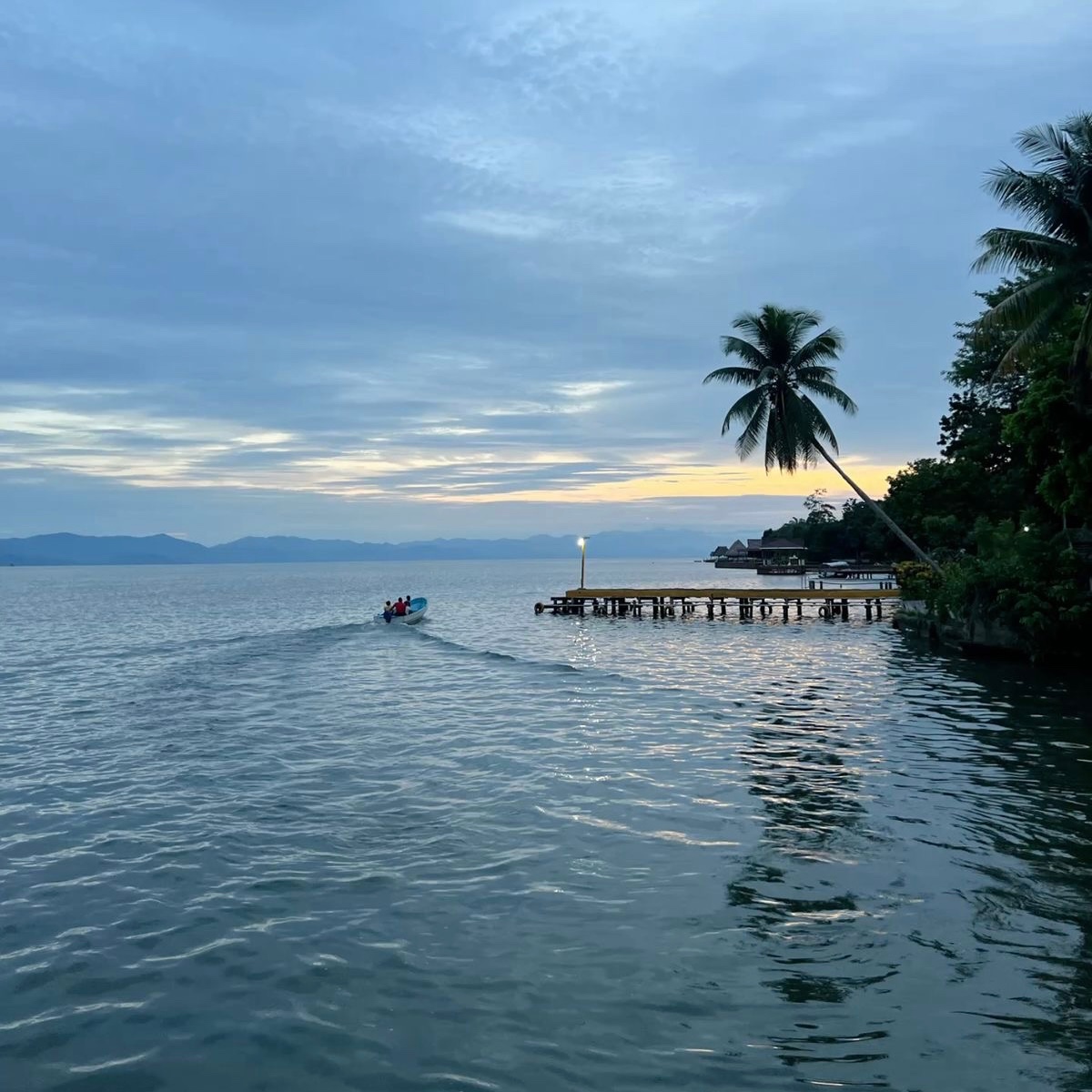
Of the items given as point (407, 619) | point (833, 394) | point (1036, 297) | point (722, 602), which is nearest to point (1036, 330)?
point (1036, 297)

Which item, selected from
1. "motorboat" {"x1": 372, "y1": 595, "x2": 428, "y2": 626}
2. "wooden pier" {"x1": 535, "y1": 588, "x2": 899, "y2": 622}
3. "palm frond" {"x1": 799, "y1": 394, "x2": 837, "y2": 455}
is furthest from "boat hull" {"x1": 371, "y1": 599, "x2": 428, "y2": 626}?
"palm frond" {"x1": 799, "y1": 394, "x2": 837, "y2": 455}

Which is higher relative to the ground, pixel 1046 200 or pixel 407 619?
pixel 1046 200

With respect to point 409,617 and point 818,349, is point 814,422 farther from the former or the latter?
point 409,617

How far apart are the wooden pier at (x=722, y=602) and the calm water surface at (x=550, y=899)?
33705 millimetres

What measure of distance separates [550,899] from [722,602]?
50.7 metres

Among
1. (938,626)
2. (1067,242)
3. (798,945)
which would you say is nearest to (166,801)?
(798,945)

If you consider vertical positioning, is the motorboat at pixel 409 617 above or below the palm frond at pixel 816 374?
below

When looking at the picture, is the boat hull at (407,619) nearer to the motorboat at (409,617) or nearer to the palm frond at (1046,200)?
Answer: the motorboat at (409,617)

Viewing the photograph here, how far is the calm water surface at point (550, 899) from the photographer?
6.86 m

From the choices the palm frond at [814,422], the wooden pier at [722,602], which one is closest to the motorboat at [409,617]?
the wooden pier at [722,602]

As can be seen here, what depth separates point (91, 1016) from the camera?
7562mm

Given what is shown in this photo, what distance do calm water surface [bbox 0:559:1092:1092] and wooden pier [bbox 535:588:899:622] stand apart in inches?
1327

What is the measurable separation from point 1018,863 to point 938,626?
30.2m

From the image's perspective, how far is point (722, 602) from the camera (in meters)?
59.1
